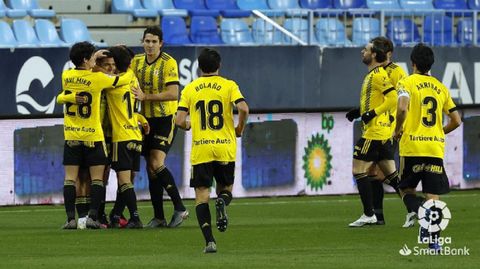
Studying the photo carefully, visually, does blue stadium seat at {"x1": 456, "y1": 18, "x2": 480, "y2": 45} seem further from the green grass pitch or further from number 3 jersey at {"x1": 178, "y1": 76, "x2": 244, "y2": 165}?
number 3 jersey at {"x1": 178, "y1": 76, "x2": 244, "y2": 165}

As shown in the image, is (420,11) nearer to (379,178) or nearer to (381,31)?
(381,31)

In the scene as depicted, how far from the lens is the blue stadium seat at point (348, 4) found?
85.3 feet

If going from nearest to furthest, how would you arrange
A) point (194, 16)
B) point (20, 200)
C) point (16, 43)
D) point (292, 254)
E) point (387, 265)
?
point (387, 265)
point (292, 254)
point (20, 200)
point (16, 43)
point (194, 16)

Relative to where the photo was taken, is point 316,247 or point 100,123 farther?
point 100,123

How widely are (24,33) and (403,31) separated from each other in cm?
636

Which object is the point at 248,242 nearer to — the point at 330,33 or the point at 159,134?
the point at 159,134

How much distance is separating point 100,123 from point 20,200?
4.61m

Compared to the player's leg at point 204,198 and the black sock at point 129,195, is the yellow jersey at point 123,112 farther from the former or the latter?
the player's leg at point 204,198

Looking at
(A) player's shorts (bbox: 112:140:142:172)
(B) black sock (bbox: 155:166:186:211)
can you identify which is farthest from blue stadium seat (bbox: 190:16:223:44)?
(A) player's shorts (bbox: 112:140:142:172)

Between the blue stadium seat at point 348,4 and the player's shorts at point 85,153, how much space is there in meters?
10.9

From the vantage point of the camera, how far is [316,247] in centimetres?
1365

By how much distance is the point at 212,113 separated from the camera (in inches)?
522

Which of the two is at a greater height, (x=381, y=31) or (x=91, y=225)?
(x=381, y=31)

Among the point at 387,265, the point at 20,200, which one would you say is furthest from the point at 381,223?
the point at 20,200
